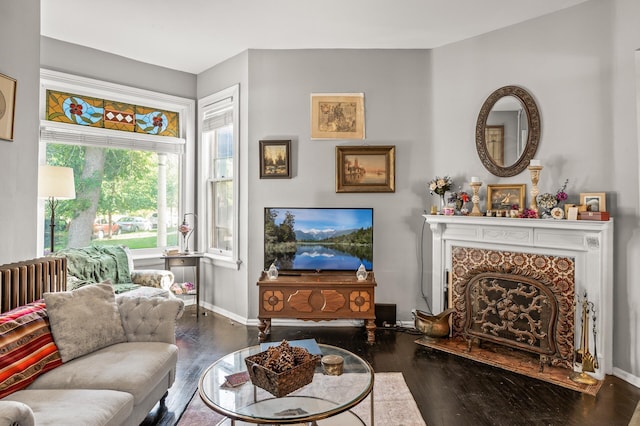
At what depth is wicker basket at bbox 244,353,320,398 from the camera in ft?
5.58

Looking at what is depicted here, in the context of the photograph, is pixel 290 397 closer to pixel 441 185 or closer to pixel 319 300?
pixel 319 300

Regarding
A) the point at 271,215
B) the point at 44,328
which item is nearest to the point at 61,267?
the point at 44,328

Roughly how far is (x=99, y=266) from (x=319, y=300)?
2139mm

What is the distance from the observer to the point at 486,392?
8.48 ft

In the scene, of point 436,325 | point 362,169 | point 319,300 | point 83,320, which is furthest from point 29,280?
point 436,325

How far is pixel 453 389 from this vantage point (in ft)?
8.64

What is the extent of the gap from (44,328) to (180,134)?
3.26 m

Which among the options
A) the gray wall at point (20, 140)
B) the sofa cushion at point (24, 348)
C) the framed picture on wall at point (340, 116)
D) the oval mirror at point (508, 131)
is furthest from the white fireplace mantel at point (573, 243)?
the gray wall at point (20, 140)

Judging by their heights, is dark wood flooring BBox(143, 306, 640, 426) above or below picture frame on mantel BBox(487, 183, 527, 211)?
below

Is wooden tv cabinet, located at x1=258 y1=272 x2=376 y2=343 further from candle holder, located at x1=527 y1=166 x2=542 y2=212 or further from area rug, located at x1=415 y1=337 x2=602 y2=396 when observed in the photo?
candle holder, located at x1=527 y1=166 x2=542 y2=212

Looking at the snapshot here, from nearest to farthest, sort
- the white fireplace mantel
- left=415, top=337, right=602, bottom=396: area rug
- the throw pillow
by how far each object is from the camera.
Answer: the throw pillow → left=415, top=337, right=602, bottom=396: area rug → the white fireplace mantel

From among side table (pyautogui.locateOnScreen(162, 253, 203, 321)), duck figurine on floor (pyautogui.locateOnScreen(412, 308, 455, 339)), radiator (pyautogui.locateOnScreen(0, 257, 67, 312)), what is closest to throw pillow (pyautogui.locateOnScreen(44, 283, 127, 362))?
radiator (pyautogui.locateOnScreen(0, 257, 67, 312))

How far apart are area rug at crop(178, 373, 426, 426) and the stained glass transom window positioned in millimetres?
3283

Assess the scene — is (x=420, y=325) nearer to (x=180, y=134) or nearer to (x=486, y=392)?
(x=486, y=392)
